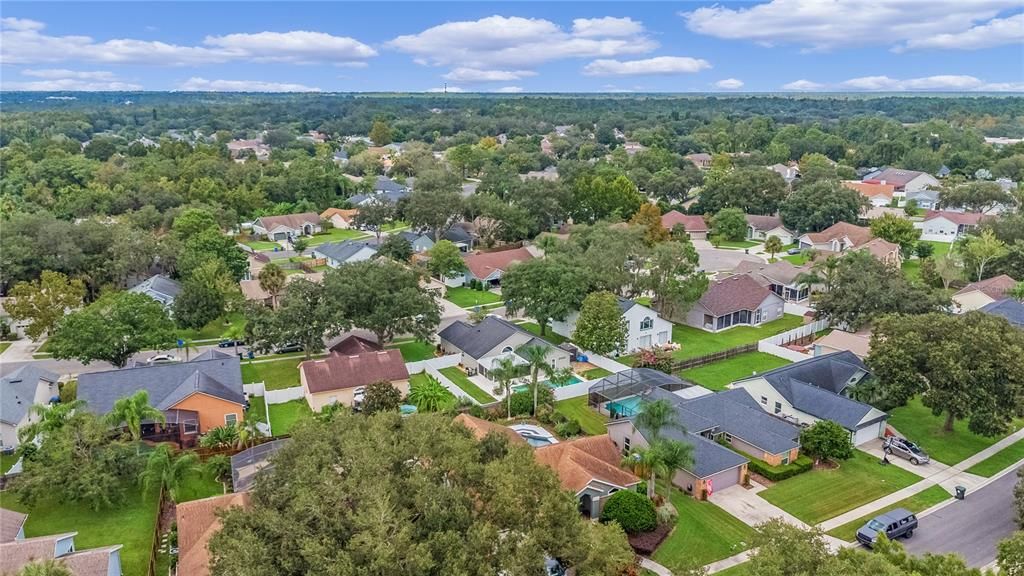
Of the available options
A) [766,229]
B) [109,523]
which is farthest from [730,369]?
[766,229]

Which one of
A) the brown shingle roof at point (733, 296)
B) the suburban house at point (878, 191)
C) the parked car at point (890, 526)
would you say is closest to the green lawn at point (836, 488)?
the parked car at point (890, 526)

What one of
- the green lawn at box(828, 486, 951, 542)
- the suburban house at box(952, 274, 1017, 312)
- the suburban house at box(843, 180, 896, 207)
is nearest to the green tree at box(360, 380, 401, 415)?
the green lawn at box(828, 486, 951, 542)

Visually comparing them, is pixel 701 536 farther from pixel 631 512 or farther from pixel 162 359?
pixel 162 359

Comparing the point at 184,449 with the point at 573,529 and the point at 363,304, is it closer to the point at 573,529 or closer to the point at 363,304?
the point at 363,304

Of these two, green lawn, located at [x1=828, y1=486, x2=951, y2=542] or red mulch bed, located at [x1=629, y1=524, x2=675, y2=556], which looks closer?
red mulch bed, located at [x1=629, y1=524, x2=675, y2=556]

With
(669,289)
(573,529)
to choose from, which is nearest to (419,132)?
(669,289)

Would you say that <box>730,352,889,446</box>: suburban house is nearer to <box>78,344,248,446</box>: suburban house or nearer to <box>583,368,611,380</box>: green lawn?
<box>583,368,611,380</box>: green lawn
